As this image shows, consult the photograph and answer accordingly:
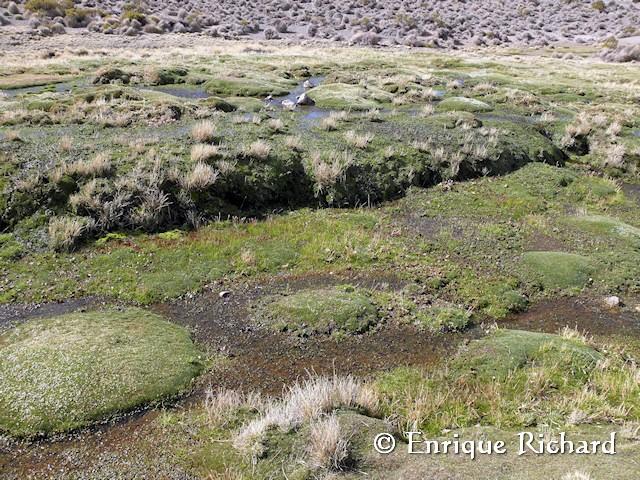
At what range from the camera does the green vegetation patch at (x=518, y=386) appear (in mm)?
8773

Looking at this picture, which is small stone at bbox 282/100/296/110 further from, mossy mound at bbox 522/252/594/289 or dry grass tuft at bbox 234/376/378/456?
dry grass tuft at bbox 234/376/378/456

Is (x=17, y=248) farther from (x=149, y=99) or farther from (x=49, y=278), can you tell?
(x=149, y=99)

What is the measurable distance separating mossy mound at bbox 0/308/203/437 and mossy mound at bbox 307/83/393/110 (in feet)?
81.3

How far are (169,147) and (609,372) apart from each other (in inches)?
687

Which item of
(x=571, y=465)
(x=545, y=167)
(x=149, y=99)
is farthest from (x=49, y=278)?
(x=545, y=167)

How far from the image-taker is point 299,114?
3122 centimetres

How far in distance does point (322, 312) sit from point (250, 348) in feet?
7.18

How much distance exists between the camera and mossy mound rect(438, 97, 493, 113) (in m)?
35.4

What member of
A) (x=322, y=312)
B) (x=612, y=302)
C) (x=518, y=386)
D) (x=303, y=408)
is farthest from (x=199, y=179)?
(x=612, y=302)

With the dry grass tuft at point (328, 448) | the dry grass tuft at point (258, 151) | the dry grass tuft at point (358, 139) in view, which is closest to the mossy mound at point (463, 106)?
the dry grass tuft at point (358, 139)

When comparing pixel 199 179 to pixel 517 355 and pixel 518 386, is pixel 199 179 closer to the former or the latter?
pixel 517 355

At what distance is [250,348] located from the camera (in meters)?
11.5

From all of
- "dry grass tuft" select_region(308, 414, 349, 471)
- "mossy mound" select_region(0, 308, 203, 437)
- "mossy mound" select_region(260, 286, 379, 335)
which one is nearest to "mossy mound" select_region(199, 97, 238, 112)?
"mossy mound" select_region(260, 286, 379, 335)

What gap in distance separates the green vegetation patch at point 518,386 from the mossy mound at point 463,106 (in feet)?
87.0
